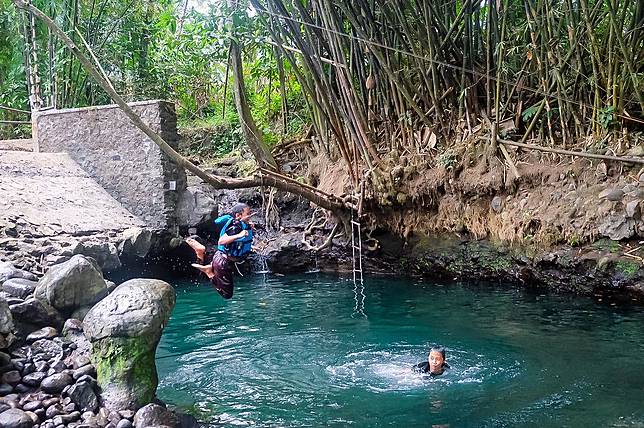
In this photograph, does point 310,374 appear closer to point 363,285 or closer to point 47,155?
point 363,285

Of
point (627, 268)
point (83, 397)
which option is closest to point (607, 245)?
point (627, 268)

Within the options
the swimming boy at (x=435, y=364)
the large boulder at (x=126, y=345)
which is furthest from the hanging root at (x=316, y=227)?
the large boulder at (x=126, y=345)

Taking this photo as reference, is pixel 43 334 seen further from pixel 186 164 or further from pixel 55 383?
pixel 186 164

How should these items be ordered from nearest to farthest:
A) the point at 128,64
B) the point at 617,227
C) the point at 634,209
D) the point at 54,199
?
the point at 634,209
the point at 617,227
the point at 54,199
the point at 128,64

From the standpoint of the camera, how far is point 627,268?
714 centimetres

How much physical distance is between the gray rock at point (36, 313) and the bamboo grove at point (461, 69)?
15.5ft

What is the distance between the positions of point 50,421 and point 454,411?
9.06 feet

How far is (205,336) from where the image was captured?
6836mm

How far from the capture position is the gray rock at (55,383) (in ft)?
13.4

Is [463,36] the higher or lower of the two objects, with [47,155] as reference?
→ higher

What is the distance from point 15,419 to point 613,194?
6.70m

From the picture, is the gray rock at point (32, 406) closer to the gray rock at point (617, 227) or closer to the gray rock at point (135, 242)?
the gray rock at point (135, 242)

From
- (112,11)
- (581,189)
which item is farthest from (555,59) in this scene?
(112,11)

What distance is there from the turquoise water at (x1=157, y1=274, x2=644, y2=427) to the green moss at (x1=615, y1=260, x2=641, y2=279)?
453 mm
